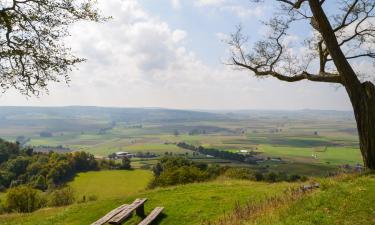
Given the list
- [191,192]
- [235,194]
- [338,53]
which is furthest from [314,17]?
[191,192]

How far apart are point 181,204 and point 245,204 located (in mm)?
3757

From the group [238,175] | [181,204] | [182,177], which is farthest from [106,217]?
[238,175]

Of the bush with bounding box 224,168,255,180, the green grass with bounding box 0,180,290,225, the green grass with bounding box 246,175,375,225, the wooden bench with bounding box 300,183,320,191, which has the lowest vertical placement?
the bush with bounding box 224,168,255,180

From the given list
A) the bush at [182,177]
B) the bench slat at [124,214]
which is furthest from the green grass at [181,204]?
the bush at [182,177]

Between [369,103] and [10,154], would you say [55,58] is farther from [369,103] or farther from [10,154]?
[10,154]

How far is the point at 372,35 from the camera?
2073 cm

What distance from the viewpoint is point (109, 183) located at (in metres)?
87.5

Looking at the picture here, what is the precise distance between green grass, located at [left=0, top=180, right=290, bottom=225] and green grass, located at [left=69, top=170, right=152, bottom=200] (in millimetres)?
51014

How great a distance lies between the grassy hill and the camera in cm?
1233

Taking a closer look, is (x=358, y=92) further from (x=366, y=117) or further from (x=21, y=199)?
(x=21, y=199)

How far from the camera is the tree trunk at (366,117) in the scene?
1833 cm

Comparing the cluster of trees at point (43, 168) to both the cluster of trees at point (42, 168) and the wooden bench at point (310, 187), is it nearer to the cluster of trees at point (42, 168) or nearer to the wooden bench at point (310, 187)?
the cluster of trees at point (42, 168)

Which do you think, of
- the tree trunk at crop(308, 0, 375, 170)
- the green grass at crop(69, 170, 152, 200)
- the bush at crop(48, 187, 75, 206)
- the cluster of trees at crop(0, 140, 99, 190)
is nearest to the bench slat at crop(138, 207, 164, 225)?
the tree trunk at crop(308, 0, 375, 170)

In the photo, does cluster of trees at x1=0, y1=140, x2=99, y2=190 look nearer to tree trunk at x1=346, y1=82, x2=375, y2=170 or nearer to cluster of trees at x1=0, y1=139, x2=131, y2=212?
cluster of trees at x1=0, y1=139, x2=131, y2=212
